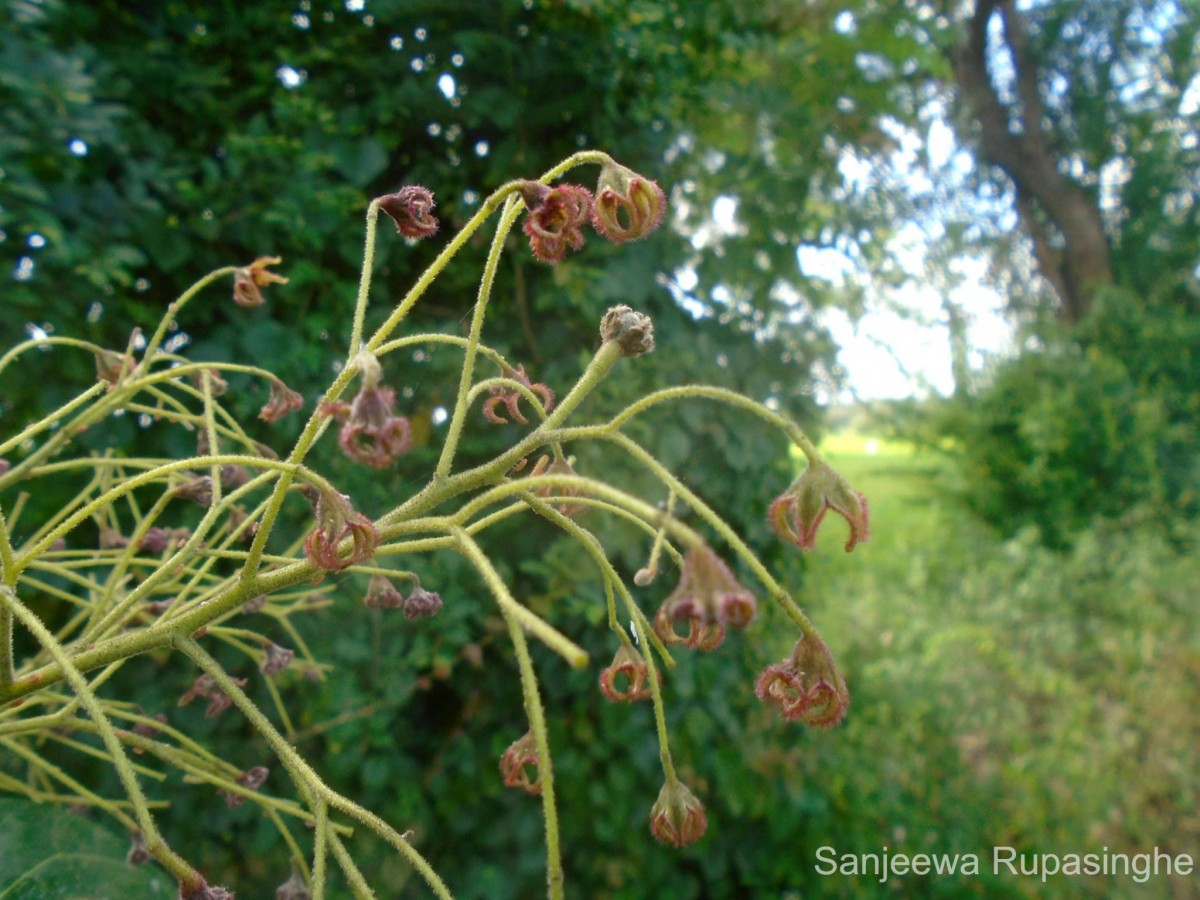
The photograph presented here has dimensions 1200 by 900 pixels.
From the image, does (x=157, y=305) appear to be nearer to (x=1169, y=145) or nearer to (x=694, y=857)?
(x=694, y=857)

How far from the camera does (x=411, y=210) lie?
0.58m

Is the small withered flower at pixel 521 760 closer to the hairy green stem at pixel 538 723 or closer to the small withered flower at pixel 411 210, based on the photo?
the hairy green stem at pixel 538 723

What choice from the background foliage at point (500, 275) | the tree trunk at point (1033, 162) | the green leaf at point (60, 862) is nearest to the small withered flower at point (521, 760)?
the green leaf at point (60, 862)

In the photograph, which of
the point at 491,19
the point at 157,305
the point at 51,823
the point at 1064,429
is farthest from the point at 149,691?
the point at 1064,429

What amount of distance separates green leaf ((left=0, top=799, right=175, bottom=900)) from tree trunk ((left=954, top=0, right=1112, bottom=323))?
6.03 m

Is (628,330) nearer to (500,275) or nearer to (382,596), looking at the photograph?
(382,596)

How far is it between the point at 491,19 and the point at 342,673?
121 centimetres

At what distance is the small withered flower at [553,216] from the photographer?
1.58 ft

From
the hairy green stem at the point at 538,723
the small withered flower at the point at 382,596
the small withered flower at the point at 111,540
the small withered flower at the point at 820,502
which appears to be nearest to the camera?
the hairy green stem at the point at 538,723

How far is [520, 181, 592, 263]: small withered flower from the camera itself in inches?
19.0


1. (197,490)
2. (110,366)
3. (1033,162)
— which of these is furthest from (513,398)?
(1033,162)

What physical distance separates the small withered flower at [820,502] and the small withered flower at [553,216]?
0.18m

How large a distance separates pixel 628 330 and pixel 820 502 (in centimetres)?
14

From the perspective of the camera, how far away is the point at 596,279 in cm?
157
